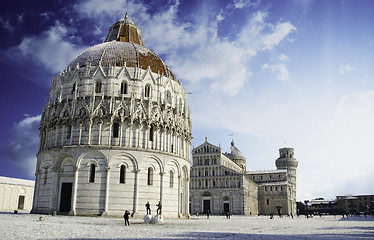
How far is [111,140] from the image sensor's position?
37344 millimetres

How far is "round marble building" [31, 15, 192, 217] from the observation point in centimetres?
3641

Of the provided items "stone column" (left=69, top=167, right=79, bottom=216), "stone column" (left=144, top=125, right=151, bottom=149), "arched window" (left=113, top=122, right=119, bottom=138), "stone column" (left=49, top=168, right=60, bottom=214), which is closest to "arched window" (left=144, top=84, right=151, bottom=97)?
"stone column" (left=144, top=125, right=151, bottom=149)

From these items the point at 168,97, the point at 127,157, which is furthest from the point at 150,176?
the point at 168,97

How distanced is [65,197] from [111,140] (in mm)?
7962

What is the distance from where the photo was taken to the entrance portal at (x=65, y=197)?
120 ft

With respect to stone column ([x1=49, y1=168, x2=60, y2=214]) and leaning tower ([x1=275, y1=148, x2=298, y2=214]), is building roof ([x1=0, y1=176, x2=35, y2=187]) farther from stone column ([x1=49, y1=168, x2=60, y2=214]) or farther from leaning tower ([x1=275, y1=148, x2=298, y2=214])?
leaning tower ([x1=275, y1=148, x2=298, y2=214])

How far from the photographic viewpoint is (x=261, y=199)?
113125 mm

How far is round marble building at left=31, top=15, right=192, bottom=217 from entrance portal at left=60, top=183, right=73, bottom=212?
104 millimetres

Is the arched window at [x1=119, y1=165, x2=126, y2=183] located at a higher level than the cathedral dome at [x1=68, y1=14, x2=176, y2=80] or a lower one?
lower

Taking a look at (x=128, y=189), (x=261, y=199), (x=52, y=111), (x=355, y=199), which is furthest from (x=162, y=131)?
(x=355, y=199)

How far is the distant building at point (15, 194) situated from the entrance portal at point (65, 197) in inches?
1623

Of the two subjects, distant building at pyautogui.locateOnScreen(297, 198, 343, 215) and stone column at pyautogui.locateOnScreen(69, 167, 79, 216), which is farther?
distant building at pyautogui.locateOnScreen(297, 198, 343, 215)

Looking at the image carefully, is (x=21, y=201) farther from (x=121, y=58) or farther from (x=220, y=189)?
(x=121, y=58)

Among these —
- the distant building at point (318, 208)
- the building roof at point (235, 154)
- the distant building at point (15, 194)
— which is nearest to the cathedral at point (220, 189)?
the building roof at point (235, 154)
